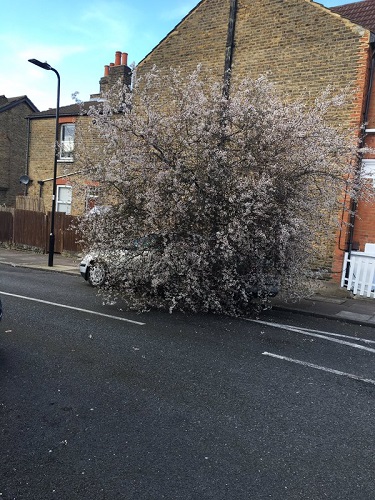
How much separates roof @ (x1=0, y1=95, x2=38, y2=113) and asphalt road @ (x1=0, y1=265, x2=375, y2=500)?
23.6 meters

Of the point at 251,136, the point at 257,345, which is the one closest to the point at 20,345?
the point at 257,345

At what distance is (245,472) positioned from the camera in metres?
2.92

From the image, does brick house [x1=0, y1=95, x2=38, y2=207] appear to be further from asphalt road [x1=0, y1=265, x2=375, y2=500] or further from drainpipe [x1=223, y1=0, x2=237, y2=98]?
asphalt road [x1=0, y1=265, x2=375, y2=500]

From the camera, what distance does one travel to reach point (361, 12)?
14.1m

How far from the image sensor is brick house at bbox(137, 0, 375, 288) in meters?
11.4

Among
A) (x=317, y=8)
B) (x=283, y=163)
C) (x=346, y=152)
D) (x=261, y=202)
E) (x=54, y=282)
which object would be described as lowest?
(x=54, y=282)

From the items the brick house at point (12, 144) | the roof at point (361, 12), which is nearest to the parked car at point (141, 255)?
the roof at point (361, 12)

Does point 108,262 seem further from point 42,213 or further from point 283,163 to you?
point 42,213

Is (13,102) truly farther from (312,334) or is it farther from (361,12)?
(312,334)

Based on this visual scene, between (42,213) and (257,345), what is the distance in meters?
14.6

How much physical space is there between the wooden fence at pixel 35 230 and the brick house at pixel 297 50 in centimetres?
782

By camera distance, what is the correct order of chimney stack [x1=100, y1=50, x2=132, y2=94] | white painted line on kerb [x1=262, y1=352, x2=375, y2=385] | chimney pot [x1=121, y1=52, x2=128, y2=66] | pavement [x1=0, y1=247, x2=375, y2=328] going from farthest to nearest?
1. chimney pot [x1=121, y1=52, x2=128, y2=66]
2. chimney stack [x1=100, y1=50, x2=132, y2=94]
3. pavement [x1=0, y1=247, x2=375, y2=328]
4. white painted line on kerb [x1=262, y1=352, x2=375, y2=385]

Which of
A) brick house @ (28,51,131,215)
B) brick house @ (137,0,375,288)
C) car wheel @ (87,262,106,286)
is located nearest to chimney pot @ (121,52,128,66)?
brick house @ (28,51,131,215)

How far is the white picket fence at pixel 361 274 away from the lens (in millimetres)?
10336
